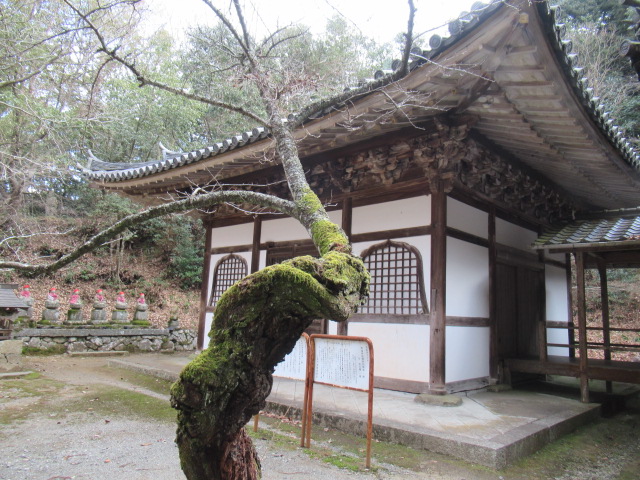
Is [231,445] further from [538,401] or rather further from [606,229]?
[606,229]

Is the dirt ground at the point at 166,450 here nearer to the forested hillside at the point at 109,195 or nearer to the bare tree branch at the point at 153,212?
the bare tree branch at the point at 153,212

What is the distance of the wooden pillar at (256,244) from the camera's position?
7562 millimetres

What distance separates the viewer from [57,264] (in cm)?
241

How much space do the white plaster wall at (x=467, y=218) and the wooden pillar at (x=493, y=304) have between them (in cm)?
10

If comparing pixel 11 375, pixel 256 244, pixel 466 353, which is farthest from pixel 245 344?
pixel 11 375

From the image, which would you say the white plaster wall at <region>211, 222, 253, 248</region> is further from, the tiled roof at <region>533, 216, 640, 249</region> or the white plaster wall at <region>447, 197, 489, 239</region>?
the tiled roof at <region>533, 216, 640, 249</region>

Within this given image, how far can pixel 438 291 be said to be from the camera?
5211 mm

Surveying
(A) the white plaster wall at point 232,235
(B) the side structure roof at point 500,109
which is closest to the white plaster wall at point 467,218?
(B) the side structure roof at point 500,109

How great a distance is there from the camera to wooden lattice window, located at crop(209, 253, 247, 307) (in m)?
7.92

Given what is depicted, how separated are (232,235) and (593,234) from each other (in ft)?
19.6

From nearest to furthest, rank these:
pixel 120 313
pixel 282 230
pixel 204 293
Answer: pixel 282 230 < pixel 204 293 < pixel 120 313

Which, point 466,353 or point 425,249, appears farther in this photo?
point 466,353

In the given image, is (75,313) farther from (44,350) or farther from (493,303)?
(493,303)

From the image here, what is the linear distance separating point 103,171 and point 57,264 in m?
6.28
